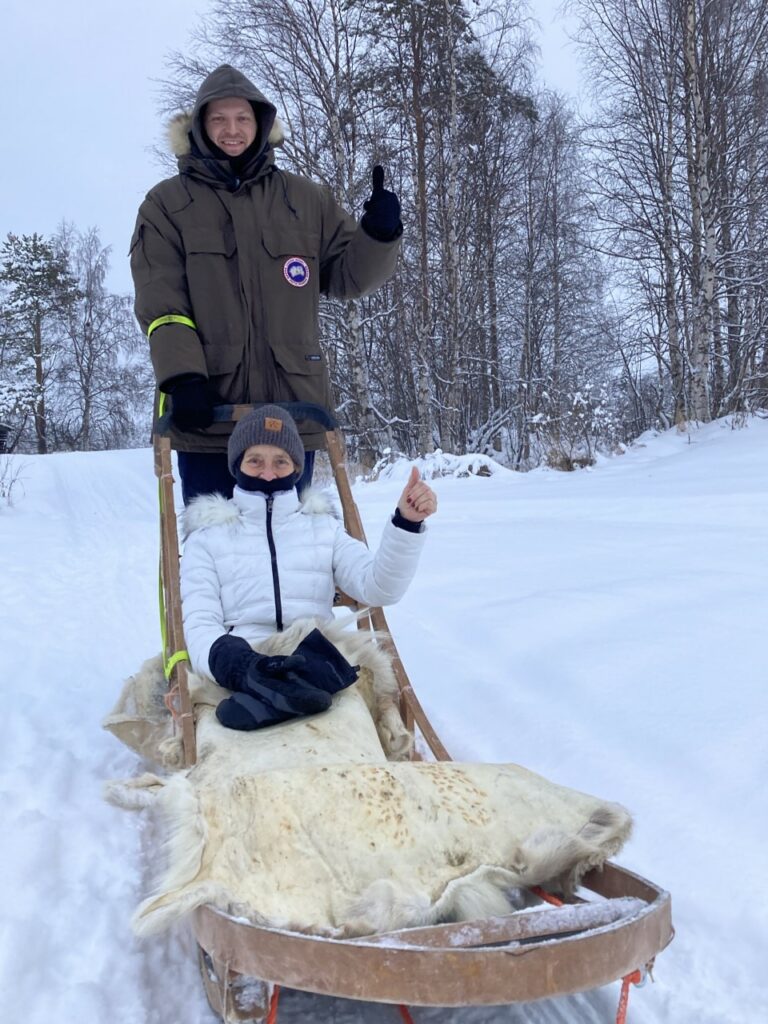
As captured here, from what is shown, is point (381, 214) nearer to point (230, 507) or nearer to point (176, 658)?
point (230, 507)

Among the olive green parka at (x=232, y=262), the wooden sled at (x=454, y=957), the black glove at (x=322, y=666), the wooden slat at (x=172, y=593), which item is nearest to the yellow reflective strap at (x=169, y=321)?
the olive green parka at (x=232, y=262)

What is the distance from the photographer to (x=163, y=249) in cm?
266

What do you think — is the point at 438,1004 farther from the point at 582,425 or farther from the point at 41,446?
the point at 41,446

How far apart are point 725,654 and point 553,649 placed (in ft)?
1.99

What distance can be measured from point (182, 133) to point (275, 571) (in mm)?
1483

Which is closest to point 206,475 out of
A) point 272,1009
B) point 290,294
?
point 290,294

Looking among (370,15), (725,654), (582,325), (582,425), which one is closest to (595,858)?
(725,654)

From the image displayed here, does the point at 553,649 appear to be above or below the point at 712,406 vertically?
below

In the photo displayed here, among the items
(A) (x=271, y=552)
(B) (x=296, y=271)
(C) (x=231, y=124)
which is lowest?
(A) (x=271, y=552)

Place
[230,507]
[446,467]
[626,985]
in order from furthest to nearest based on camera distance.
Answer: [446,467] < [230,507] < [626,985]

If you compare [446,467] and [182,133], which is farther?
[446,467]

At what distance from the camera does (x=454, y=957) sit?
3.69 feet

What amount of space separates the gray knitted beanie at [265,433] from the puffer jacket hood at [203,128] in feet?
2.91

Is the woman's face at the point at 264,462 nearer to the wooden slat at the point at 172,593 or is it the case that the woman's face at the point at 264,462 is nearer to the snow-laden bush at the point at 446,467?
the wooden slat at the point at 172,593
